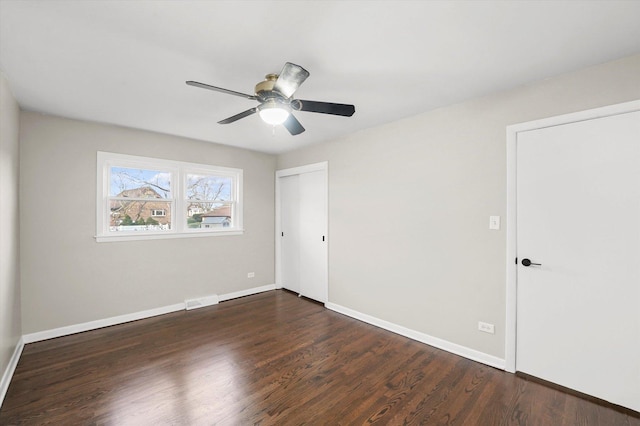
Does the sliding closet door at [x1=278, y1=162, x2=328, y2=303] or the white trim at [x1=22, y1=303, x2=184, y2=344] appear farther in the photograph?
the sliding closet door at [x1=278, y1=162, x2=328, y2=303]

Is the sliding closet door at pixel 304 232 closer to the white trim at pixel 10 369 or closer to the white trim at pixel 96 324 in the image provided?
the white trim at pixel 96 324

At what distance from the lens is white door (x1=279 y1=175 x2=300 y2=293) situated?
186 inches

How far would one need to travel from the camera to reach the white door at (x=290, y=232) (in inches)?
186

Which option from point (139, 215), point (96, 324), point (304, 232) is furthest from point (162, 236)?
point (304, 232)

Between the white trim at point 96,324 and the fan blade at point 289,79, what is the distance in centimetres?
348

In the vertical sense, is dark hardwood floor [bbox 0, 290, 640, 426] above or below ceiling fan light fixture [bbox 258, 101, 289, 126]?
below

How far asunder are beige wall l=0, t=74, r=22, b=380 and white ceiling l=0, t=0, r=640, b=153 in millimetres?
280

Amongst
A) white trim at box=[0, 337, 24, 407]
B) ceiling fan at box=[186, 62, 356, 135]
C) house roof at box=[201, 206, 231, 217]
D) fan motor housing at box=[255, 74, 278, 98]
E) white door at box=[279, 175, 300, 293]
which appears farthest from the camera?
A: white door at box=[279, 175, 300, 293]

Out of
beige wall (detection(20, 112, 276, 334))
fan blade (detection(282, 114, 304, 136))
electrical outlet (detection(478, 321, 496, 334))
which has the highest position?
fan blade (detection(282, 114, 304, 136))

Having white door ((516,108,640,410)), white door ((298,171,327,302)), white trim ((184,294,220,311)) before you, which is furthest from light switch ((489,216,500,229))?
white trim ((184,294,220,311))

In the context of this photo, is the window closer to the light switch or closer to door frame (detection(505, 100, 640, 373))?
the light switch

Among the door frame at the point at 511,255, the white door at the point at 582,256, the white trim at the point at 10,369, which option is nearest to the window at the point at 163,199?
the white trim at the point at 10,369

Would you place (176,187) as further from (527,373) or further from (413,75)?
(527,373)

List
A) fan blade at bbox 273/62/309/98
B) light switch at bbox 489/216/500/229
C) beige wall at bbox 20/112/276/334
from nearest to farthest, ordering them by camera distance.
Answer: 1. fan blade at bbox 273/62/309/98
2. light switch at bbox 489/216/500/229
3. beige wall at bbox 20/112/276/334
